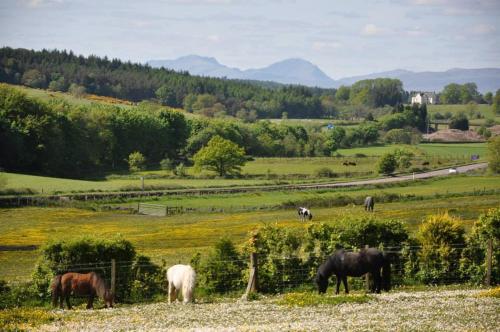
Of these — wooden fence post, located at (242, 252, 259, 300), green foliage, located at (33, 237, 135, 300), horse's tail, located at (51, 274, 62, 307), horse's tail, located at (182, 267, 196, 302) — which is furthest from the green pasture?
horse's tail, located at (51, 274, 62, 307)

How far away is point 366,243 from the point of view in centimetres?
3356

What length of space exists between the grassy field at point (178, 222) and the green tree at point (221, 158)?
37.4m

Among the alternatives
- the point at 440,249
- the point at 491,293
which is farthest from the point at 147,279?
the point at 491,293

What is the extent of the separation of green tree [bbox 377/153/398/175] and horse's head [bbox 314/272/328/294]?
107 metres

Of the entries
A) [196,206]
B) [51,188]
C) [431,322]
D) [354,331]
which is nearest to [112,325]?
[354,331]

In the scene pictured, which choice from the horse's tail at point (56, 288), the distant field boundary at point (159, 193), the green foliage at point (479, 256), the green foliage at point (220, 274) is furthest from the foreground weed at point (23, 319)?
the distant field boundary at point (159, 193)

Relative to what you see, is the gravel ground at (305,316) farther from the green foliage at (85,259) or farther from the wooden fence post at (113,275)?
the green foliage at (85,259)

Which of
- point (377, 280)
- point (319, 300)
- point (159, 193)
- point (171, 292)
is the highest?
point (377, 280)

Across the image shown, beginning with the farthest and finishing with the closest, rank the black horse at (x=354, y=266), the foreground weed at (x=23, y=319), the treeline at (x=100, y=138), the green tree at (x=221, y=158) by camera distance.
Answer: the green tree at (x=221, y=158) < the treeline at (x=100, y=138) < the black horse at (x=354, y=266) < the foreground weed at (x=23, y=319)

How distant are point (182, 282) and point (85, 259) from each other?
496cm

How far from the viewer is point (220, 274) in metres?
30.5

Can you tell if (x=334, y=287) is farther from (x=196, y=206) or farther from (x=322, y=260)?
(x=196, y=206)

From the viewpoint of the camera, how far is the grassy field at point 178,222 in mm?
54125

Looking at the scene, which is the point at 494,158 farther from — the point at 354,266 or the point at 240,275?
the point at 354,266
